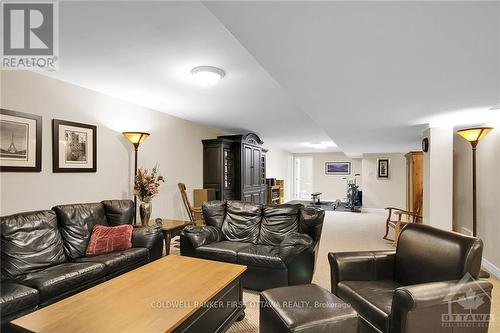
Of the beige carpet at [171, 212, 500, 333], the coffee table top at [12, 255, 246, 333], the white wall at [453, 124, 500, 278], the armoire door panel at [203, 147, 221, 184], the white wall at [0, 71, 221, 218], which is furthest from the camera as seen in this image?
the armoire door panel at [203, 147, 221, 184]

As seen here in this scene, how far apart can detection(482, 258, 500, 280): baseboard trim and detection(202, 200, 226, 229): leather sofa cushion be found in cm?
364

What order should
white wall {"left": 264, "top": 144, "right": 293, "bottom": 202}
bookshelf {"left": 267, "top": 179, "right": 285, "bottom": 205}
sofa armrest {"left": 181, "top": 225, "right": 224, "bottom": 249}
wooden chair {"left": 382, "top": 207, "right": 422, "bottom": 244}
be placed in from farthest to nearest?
white wall {"left": 264, "top": 144, "right": 293, "bottom": 202} < bookshelf {"left": 267, "top": 179, "right": 285, "bottom": 205} < wooden chair {"left": 382, "top": 207, "right": 422, "bottom": 244} < sofa armrest {"left": 181, "top": 225, "right": 224, "bottom": 249}

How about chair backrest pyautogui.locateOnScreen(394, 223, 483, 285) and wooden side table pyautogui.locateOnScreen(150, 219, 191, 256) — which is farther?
wooden side table pyautogui.locateOnScreen(150, 219, 191, 256)

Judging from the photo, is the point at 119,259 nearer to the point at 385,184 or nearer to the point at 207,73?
the point at 207,73

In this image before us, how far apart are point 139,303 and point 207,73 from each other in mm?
2072

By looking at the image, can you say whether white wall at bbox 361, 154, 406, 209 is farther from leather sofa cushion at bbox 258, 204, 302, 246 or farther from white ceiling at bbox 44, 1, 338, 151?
leather sofa cushion at bbox 258, 204, 302, 246

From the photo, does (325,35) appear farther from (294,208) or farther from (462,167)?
(462,167)

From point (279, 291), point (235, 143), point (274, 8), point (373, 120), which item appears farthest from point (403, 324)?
point (235, 143)

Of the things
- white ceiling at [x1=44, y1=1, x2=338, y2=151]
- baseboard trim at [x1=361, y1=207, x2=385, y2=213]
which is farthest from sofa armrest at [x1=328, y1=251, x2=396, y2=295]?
baseboard trim at [x1=361, y1=207, x2=385, y2=213]

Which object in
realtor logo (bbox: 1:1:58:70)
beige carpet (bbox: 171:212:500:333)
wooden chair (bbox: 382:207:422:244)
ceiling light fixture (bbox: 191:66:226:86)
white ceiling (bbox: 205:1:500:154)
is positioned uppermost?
realtor logo (bbox: 1:1:58:70)

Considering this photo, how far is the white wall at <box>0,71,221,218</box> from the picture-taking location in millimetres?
2709

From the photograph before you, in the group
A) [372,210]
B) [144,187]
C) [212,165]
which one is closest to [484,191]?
[212,165]

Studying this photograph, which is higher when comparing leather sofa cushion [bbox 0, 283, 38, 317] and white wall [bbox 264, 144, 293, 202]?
white wall [bbox 264, 144, 293, 202]

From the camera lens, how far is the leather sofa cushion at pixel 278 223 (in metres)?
3.35
